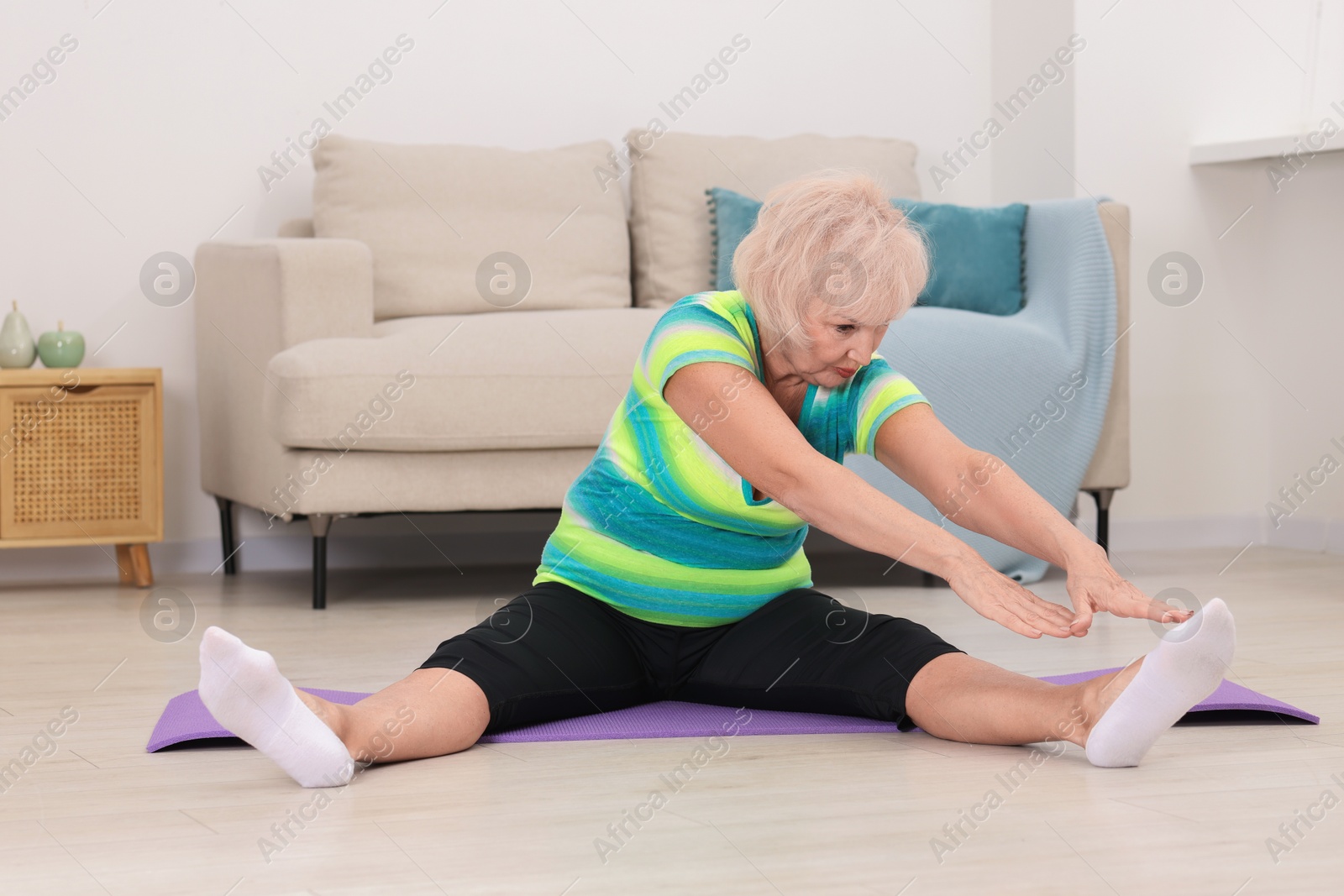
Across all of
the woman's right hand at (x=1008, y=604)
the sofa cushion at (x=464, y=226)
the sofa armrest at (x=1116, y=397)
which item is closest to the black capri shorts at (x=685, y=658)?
the woman's right hand at (x=1008, y=604)

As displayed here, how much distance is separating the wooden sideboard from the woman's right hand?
6.95ft

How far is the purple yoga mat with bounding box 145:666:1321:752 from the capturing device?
4.77 ft

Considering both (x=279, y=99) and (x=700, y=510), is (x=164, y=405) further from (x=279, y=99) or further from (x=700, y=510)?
(x=700, y=510)

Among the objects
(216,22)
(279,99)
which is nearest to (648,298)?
(279,99)

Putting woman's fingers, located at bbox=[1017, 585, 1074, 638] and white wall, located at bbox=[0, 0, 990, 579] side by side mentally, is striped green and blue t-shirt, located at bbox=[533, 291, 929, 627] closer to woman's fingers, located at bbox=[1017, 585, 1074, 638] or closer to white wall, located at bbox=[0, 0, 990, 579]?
woman's fingers, located at bbox=[1017, 585, 1074, 638]

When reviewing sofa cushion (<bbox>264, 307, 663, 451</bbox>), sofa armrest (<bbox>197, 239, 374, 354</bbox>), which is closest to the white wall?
sofa armrest (<bbox>197, 239, 374, 354</bbox>)

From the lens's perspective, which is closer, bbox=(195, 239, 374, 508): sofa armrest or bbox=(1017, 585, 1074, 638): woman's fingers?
bbox=(1017, 585, 1074, 638): woman's fingers

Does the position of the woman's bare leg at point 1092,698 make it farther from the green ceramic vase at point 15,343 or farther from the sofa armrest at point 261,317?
the green ceramic vase at point 15,343

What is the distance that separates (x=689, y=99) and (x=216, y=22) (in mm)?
1203

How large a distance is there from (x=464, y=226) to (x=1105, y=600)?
2.11m

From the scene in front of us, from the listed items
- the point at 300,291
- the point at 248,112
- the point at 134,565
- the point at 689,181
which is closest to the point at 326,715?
the point at 300,291

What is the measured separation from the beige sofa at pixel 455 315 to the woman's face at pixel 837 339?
113cm

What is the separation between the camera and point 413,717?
133cm

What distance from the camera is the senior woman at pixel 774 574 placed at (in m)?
1.21
